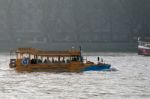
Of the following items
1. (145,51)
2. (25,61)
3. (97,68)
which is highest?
(145,51)

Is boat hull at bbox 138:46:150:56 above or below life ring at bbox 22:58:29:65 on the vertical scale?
above

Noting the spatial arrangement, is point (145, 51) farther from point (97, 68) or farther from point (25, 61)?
point (25, 61)

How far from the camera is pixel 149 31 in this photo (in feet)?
507

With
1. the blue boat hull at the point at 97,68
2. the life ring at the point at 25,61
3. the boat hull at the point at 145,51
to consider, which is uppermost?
the boat hull at the point at 145,51

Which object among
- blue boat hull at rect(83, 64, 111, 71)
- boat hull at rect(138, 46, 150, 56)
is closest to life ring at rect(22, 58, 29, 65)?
blue boat hull at rect(83, 64, 111, 71)

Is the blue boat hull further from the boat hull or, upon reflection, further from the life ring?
the boat hull

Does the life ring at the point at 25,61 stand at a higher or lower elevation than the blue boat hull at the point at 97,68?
higher

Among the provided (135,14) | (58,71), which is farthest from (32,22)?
(58,71)

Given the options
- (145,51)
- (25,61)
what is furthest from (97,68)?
A: (145,51)

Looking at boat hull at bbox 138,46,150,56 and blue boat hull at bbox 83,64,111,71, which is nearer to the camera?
blue boat hull at bbox 83,64,111,71

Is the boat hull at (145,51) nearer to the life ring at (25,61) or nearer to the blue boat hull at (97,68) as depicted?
the blue boat hull at (97,68)

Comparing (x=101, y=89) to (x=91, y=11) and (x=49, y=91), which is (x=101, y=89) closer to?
(x=49, y=91)

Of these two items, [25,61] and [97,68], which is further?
[97,68]

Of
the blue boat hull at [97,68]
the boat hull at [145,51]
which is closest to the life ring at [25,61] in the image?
the blue boat hull at [97,68]
